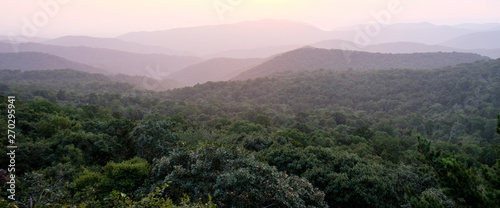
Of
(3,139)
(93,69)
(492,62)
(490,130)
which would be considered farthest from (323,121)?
(93,69)

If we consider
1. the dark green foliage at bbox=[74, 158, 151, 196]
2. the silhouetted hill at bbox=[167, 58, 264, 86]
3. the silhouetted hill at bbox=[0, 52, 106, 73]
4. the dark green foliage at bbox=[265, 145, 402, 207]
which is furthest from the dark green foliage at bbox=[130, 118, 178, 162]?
the silhouetted hill at bbox=[0, 52, 106, 73]

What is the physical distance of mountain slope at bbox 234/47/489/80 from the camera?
125175mm

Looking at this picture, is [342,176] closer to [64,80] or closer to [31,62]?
[64,80]

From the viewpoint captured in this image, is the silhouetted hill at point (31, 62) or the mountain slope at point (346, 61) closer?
the mountain slope at point (346, 61)

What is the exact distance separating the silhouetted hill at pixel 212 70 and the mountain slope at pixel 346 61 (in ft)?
124

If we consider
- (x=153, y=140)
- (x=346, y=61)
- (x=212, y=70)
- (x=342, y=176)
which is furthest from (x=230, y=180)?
(x=212, y=70)

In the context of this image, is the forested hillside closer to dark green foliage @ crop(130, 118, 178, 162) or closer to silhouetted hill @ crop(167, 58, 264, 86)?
dark green foliage @ crop(130, 118, 178, 162)

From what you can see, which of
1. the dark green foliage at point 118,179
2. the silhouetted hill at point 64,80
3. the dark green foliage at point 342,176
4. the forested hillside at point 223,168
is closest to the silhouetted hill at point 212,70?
the silhouetted hill at point 64,80

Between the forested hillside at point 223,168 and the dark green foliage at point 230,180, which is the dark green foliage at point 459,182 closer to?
the forested hillside at point 223,168

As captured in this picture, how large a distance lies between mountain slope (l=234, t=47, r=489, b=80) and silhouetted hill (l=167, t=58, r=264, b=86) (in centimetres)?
3779

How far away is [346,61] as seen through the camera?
133 metres

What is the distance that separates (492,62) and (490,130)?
55.9 meters

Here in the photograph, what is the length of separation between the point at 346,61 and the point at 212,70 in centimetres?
8410

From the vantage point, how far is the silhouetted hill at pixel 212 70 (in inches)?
6796
